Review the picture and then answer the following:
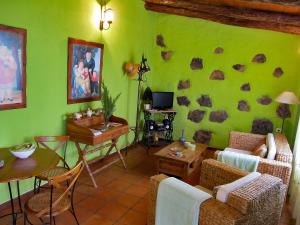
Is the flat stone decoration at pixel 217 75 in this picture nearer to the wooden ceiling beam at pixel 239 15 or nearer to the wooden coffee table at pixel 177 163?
the wooden ceiling beam at pixel 239 15

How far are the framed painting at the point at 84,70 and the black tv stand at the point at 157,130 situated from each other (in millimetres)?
1536

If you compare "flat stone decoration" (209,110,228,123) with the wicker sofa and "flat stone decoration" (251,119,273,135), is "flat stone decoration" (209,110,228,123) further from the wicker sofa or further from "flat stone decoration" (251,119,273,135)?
the wicker sofa

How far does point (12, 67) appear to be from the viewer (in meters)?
2.71

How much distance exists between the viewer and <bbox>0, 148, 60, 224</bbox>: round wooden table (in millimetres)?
2020

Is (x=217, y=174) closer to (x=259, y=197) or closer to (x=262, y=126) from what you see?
(x=259, y=197)

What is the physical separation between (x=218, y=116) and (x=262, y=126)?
0.85 metres

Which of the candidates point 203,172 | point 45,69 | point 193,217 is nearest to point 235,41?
point 203,172

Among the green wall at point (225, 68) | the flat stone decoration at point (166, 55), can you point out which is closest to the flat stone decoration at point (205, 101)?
the green wall at point (225, 68)

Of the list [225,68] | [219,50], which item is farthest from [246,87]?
[219,50]

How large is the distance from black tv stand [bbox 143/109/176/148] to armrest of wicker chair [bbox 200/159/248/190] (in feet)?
8.32

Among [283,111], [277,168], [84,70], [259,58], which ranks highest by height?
[259,58]

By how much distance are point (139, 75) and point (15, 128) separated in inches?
108

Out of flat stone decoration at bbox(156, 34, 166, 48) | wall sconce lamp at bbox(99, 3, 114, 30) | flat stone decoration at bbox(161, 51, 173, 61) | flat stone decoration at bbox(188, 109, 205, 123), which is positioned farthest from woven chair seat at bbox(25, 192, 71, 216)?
flat stone decoration at bbox(156, 34, 166, 48)

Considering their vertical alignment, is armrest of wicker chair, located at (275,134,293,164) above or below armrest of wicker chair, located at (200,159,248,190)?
above
